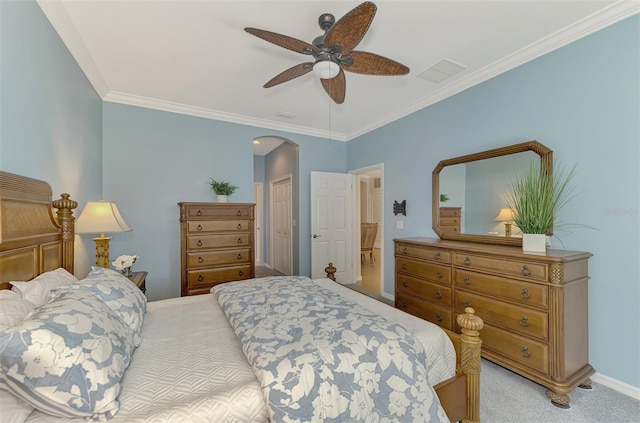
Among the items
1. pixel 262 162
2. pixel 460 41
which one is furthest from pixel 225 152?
pixel 460 41

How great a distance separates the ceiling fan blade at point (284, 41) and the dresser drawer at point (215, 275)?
2702mm

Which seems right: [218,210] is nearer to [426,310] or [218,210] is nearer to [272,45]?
[272,45]

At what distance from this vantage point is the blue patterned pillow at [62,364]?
2.73 ft

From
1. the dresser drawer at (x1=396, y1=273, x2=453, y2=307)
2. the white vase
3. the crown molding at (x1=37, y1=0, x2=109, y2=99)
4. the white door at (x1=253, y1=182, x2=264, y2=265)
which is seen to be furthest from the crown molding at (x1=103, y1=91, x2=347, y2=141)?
the white vase

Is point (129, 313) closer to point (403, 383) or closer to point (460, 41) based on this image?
point (403, 383)

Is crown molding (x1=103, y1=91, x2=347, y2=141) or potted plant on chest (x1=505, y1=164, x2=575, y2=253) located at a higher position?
crown molding (x1=103, y1=91, x2=347, y2=141)

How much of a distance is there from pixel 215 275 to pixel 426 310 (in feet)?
8.31

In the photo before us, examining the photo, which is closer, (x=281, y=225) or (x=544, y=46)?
(x=544, y=46)

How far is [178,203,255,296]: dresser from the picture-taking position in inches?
132

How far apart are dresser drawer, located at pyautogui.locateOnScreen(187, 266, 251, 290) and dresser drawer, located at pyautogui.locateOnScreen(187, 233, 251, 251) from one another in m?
0.30

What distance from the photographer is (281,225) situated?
5809 mm

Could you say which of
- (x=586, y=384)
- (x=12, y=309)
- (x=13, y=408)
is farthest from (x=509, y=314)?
(x=12, y=309)

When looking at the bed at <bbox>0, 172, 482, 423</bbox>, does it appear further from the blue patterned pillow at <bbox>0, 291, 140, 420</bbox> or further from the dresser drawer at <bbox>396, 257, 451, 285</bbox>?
the dresser drawer at <bbox>396, 257, 451, 285</bbox>

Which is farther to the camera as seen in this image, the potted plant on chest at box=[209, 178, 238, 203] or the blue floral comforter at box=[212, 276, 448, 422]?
the potted plant on chest at box=[209, 178, 238, 203]
